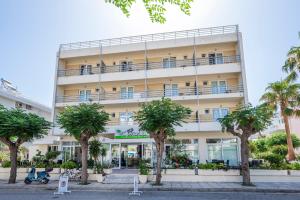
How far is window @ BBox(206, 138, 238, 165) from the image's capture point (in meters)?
21.9

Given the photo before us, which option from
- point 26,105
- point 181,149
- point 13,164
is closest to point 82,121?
point 13,164

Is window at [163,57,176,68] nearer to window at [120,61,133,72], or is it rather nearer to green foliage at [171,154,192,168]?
window at [120,61,133,72]

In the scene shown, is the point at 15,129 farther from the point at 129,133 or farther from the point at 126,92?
the point at 126,92

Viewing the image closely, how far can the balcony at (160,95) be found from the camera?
74.2 feet

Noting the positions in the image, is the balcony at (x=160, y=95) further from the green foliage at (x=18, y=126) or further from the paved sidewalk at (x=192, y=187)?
the paved sidewalk at (x=192, y=187)

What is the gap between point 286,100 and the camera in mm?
22766

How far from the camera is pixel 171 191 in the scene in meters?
13.7

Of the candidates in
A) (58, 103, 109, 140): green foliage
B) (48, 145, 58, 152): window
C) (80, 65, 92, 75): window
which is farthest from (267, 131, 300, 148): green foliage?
(48, 145, 58, 152): window

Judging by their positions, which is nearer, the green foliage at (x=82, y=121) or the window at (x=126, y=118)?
the green foliage at (x=82, y=121)

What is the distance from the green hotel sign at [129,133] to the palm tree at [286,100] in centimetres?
1368

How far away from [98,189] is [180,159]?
7491 mm

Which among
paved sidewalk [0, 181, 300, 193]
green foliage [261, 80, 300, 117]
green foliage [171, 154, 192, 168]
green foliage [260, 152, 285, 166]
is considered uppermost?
green foliage [261, 80, 300, 117]

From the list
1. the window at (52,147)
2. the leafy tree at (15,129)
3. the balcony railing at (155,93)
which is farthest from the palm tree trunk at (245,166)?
the window at (52,147)

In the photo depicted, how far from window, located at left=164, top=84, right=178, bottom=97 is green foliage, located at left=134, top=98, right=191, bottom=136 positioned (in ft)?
26.9
